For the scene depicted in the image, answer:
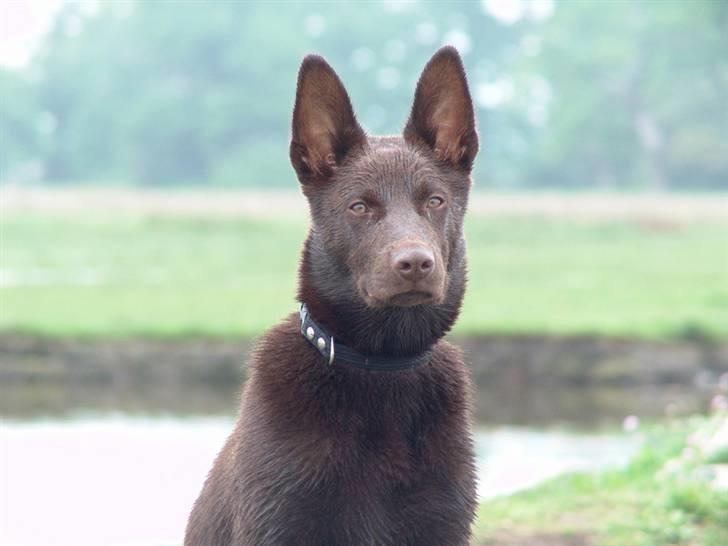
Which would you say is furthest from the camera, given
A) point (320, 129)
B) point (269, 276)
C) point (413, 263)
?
point (269, 276)

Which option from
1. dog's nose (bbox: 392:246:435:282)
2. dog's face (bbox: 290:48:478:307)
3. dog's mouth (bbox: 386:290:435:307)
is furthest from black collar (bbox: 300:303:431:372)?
dog's nose (bbox: 392:246:435:282)

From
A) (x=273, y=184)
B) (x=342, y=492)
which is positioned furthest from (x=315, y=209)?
(x=273, y=184)

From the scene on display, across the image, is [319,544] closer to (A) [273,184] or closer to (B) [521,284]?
(B) [521,284]

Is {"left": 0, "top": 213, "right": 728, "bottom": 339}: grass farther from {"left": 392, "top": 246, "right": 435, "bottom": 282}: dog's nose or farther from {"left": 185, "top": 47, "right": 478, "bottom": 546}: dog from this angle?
{"left": 392, "top": 246, "right": 435, "bottom": 282}: dog's nose

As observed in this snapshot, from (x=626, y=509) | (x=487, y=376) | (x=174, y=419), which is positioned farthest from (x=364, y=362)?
(x=487, y=376)

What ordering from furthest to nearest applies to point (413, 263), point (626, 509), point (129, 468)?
point (129, 468)
point (626, 509)
point (413, 263)

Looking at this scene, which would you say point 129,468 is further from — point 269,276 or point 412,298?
point 269,276

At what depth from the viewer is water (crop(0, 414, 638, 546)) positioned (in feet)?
37.6

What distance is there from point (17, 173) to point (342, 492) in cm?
6963

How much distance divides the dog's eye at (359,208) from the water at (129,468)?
594 centimetres

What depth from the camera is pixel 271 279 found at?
29312 millimetres

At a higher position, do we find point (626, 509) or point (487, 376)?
point (487, 376)

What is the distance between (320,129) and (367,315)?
2.26ft

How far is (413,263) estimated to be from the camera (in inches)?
169
